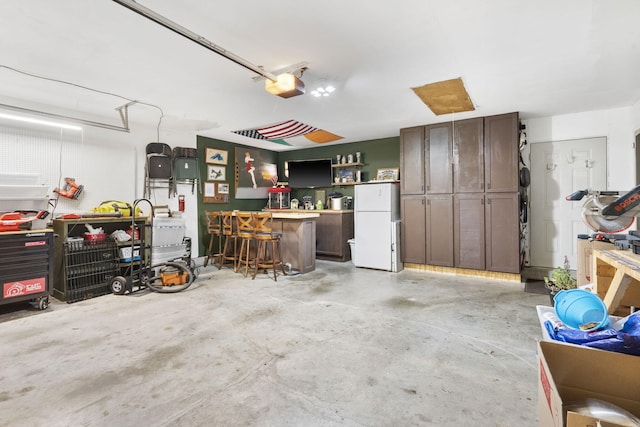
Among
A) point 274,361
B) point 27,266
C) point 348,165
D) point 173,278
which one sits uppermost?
point 348,165

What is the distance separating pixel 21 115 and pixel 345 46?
168 inches

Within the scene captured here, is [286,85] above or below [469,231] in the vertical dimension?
above

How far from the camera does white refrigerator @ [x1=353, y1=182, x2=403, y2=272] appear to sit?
534 cm

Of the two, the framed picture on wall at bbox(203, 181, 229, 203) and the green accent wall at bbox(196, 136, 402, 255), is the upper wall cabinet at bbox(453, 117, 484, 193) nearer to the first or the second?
the green accent wall at bbox(196, 136, 402, 255)

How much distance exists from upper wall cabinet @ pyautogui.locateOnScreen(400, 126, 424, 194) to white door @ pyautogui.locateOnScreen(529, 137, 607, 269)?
178 centimetres

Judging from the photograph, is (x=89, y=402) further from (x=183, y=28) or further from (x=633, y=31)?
(x=633, y=31)

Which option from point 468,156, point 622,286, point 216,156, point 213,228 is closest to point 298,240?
point 213,228

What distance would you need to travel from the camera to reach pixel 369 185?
5551 mm

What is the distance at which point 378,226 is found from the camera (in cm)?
546

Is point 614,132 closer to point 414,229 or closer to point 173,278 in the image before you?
point 414,229

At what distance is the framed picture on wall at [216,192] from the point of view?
20.3 feet

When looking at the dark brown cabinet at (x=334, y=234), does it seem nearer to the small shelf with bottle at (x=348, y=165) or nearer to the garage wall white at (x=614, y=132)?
the small shelf with bottle at (x=348, y=165)

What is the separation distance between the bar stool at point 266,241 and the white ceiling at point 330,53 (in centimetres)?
166

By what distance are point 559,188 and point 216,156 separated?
6.28 metres
